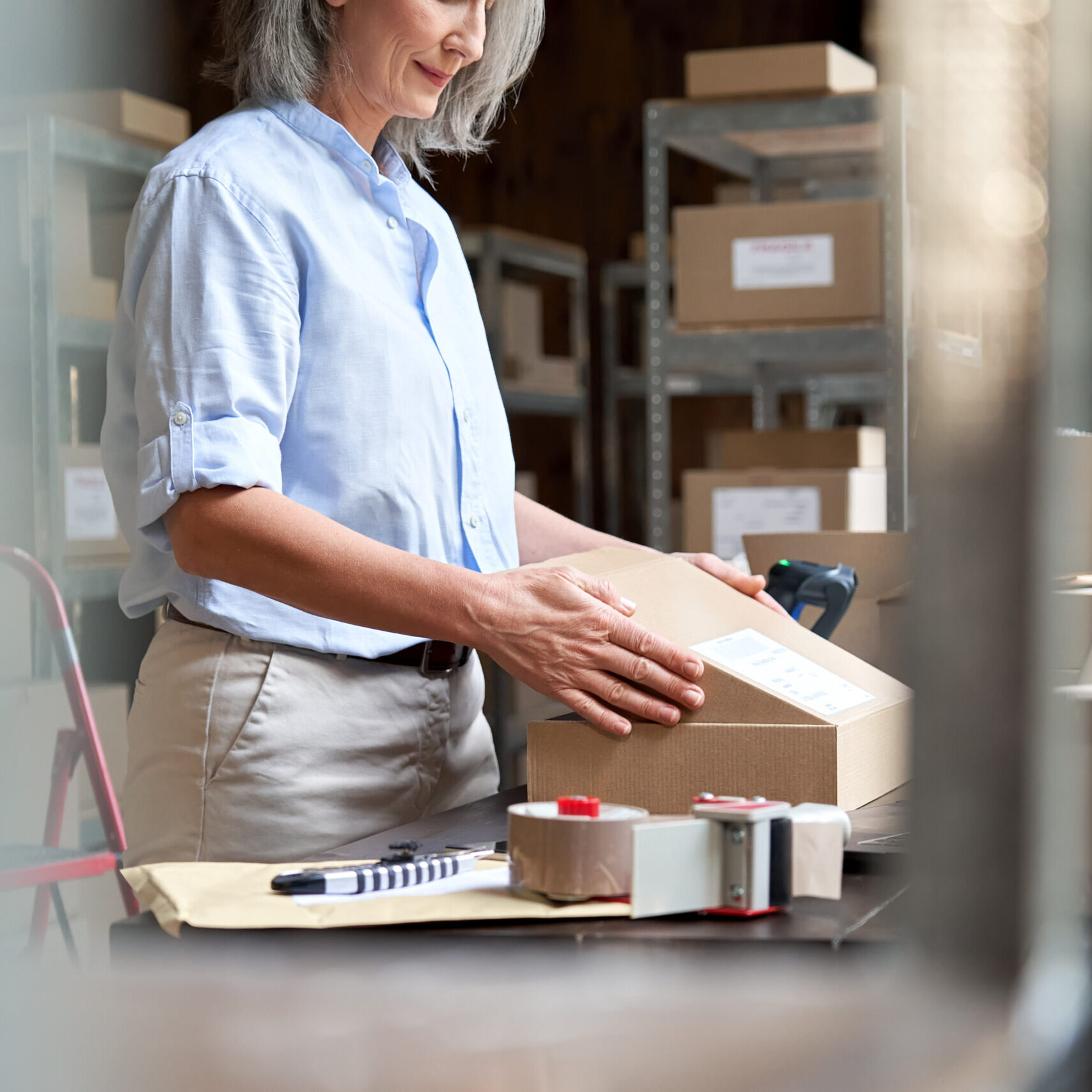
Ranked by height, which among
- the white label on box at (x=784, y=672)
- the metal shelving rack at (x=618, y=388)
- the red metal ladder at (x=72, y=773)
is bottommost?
the red metal ladder at (x=72, y=773)

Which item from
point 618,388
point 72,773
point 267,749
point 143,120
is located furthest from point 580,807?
point 618,388

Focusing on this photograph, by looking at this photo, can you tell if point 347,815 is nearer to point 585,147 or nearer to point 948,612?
point 948,612

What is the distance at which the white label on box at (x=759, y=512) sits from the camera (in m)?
2.39

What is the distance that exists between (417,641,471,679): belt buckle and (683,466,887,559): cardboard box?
1261 millimetres

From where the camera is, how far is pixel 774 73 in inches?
95.1

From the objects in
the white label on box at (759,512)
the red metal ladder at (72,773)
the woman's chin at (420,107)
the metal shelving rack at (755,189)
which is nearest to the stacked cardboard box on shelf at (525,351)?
the metal shelving rack at (755,189)

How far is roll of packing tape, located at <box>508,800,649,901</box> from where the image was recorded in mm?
615

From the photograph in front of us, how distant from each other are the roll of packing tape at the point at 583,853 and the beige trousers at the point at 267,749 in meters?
0.42

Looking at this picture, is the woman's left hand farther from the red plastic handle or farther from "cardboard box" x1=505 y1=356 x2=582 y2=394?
"cardboard box" x1=505 y1=356 x2=582 y2=394

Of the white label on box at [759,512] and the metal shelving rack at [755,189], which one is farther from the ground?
the metal shelving rack at [755,189]

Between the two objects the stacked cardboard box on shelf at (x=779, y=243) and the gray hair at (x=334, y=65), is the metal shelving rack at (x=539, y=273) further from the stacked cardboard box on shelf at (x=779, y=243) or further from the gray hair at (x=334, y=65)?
the gray hair at (x=334, y=65)

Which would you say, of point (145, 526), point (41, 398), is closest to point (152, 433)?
point (145, 526)

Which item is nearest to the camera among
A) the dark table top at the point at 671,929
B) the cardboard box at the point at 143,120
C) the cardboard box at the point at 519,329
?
the dark table top at the point at 671,929

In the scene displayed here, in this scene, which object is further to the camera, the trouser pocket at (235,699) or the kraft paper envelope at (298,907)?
the trouser pocket at (235,699)
